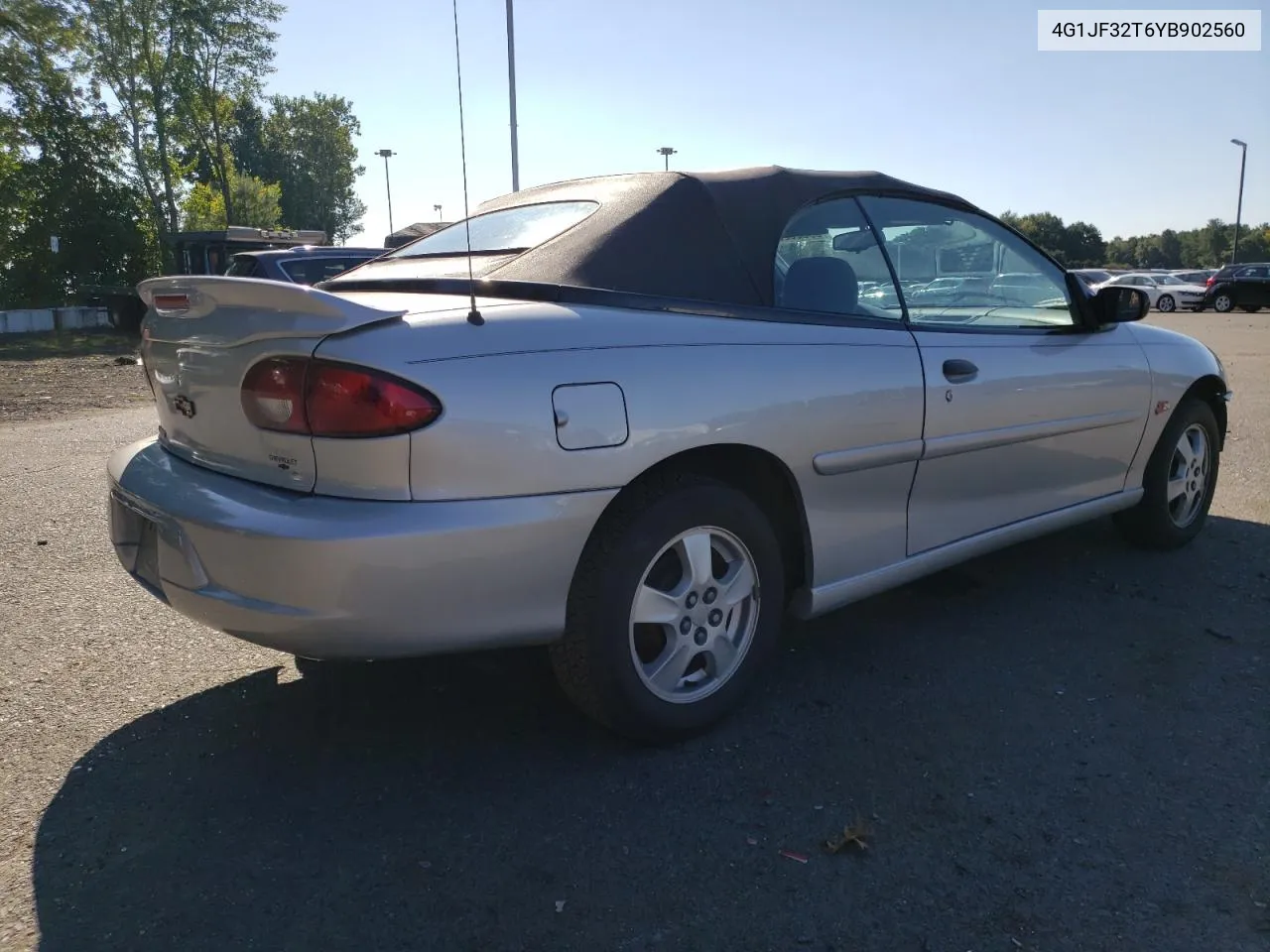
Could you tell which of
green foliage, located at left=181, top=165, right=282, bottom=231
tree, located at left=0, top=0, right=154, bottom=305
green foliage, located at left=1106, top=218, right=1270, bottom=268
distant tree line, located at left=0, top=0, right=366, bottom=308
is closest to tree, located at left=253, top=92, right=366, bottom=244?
green foliage, located at left=181, top=165, right=282, bottom=231

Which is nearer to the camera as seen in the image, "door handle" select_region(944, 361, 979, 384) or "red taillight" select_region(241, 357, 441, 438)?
"red taillight" select_region(241, 357, 441, 438)

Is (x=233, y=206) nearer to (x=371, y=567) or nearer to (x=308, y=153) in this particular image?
(x=308, y=153)

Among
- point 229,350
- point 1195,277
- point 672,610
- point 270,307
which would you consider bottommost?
point 672,610

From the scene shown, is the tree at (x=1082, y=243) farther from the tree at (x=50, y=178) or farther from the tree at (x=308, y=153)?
the tree at (x=50, y=178)

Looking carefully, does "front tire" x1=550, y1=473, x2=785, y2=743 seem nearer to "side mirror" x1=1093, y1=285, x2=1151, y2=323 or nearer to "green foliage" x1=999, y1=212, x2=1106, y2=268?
"side mirror" x1=1093, y1=285, x2=1151, y2=323

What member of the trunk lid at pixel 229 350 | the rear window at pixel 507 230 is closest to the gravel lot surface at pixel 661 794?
the trunk lid at pixel 229 350

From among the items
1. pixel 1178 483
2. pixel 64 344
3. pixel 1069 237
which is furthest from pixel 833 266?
pixel 1069 237

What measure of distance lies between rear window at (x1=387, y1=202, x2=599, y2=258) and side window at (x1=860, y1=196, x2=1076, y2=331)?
1052 millimetres

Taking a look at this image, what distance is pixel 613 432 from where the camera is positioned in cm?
242

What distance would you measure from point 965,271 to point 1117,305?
769 millimetres

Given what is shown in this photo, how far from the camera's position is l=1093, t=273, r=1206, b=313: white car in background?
32281 millimetres

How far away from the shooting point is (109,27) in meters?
33.3

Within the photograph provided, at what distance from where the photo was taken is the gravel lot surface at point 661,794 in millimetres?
2051

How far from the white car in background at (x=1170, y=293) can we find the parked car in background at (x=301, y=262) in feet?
91.3
